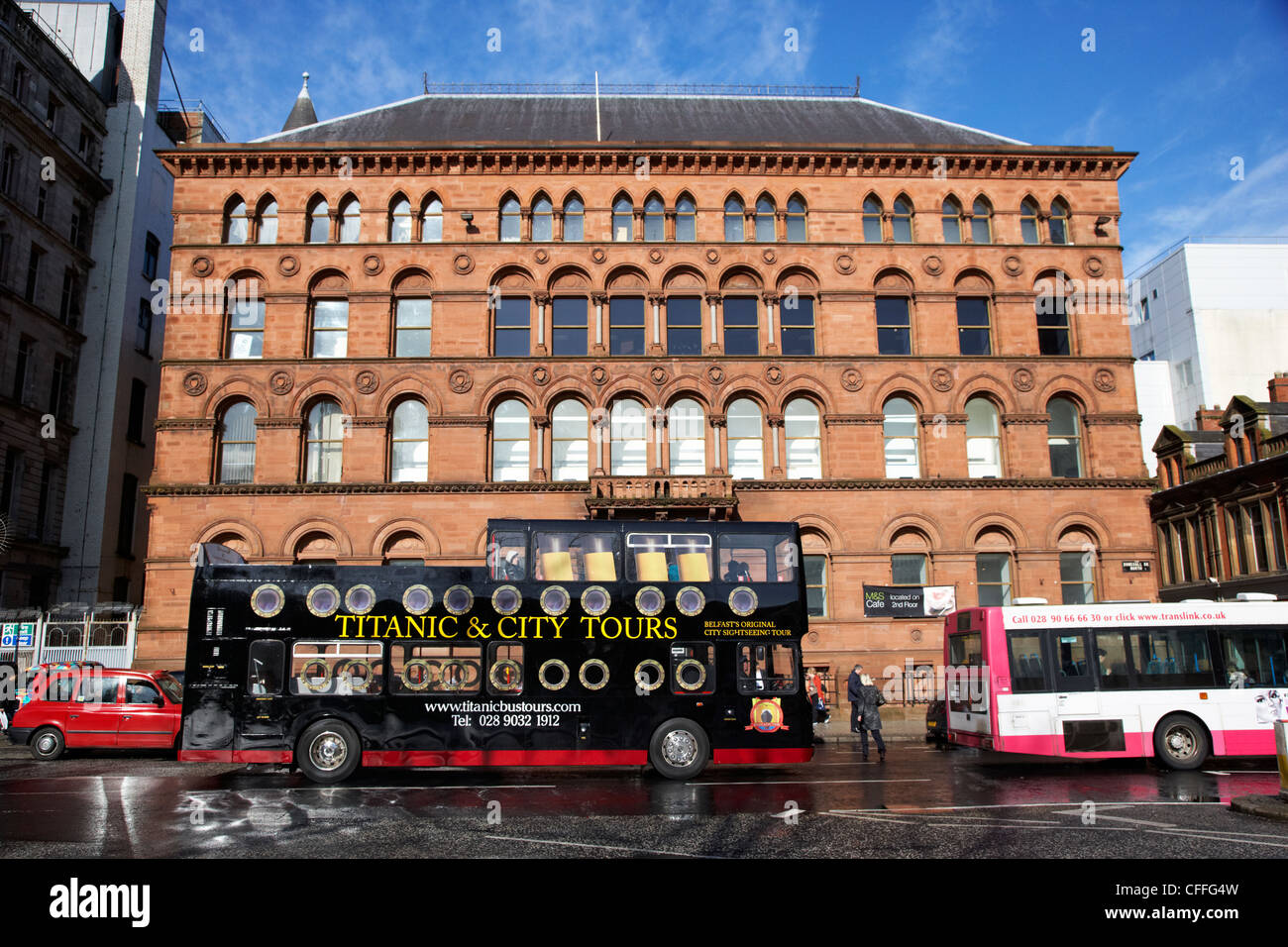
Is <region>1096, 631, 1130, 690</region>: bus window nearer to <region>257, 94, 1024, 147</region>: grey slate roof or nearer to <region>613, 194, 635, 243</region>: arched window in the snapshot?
<region>613, 194, 635, 243</region>: arched window

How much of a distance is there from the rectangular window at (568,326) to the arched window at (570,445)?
2.32 metres

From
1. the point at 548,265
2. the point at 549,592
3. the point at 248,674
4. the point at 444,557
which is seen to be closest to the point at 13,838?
the point at 248,674

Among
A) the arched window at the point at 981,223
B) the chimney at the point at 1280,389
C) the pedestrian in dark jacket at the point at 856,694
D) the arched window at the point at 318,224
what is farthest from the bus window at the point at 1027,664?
the chimney at the point at 1280,389

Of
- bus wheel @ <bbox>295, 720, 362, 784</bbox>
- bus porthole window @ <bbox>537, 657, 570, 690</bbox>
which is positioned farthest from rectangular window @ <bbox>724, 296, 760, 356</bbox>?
bus wheel @ <bbox>295, 720, 362, 784</bbox>

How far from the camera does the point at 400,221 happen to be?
30.7 m

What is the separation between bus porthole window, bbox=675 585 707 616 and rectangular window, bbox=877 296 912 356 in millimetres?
17625

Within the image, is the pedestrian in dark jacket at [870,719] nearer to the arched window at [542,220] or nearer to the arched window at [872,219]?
the arched window at [872,219]

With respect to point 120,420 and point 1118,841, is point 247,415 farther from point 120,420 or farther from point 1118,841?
point 1118,841

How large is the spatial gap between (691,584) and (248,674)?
7812 millimetres

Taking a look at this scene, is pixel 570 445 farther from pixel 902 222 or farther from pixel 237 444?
pixel 902 222

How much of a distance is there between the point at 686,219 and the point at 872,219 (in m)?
6.77

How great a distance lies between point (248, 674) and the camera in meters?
14.8
